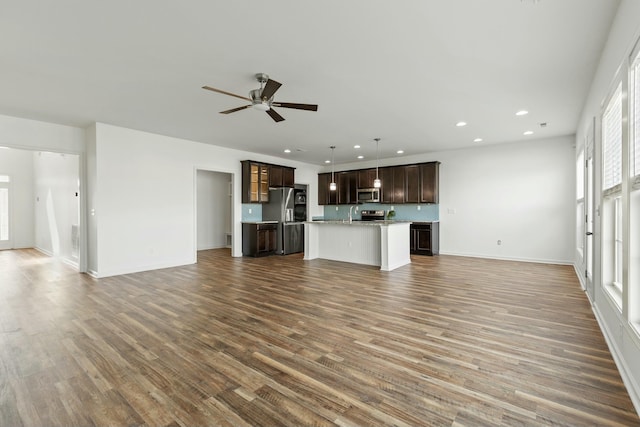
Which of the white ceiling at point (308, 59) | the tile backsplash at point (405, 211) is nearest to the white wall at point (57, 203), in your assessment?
the white ceiling at point (308, 59)

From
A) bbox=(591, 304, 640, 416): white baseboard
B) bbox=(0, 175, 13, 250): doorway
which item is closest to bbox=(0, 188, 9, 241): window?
bbox=(0, 175, 13, 250): doorway

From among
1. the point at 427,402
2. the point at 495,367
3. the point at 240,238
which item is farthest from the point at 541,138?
the point at 240,238

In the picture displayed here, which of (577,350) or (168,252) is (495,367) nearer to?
(577,350)

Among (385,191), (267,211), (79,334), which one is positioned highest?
(385,191)

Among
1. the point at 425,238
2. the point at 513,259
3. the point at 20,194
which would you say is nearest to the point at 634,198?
the point at 513,259

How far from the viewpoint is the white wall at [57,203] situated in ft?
22.3

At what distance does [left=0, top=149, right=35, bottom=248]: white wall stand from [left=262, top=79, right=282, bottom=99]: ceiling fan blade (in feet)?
33.9

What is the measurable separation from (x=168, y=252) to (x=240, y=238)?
190 centimetres

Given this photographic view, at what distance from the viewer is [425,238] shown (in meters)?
7.80

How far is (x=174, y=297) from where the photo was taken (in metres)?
4.16

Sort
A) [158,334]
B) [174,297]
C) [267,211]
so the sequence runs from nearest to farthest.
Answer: [158,334]
[174,297]
[267,211]

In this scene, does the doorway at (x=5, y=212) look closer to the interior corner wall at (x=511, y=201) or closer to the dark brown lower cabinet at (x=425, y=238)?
the dark brown lower cabinet at (x=425, y=238)

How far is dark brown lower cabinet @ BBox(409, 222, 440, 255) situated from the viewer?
7738 mm

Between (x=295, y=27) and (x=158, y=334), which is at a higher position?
(x=295, y=27)
